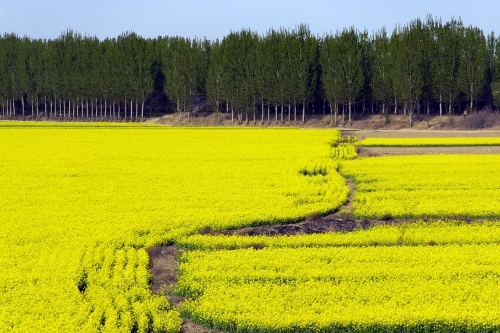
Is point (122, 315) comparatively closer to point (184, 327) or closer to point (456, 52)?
point (184, 327)

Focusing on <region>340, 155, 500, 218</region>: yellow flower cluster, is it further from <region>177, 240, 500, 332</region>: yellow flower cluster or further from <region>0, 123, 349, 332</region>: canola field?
<region>177, 240, 500, 332</region>: yellow flower cluster

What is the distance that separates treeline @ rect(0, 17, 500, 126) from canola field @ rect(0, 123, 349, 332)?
116ft

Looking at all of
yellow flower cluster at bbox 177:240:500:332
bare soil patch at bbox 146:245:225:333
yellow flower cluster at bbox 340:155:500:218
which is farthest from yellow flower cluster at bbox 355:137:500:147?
bare soil patch at bbox 146:245:225:333

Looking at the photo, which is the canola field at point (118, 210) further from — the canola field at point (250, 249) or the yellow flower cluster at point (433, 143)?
the yellow flower cluster at point (433, 143)

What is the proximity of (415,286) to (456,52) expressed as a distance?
65.7 m

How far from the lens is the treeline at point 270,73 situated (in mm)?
74188

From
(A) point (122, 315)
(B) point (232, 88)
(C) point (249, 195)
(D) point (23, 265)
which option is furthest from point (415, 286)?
(B) point (232, 88)

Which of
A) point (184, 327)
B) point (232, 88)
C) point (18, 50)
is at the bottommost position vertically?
point (184, 327)

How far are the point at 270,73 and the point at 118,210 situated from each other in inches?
2568

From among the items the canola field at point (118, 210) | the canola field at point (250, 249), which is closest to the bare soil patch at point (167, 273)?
the canola field at point (250, 249)

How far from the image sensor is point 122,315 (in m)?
12.0

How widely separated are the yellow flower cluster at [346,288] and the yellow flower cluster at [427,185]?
4.66 metres

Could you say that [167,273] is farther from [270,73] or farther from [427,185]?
[270,73]

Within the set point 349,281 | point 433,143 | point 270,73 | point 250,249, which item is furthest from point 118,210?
point 270,73
